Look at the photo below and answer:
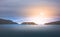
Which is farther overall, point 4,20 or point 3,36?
point 3,36

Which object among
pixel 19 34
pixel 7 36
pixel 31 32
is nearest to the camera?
pixel 7 36

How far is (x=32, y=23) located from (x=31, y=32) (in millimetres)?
3158

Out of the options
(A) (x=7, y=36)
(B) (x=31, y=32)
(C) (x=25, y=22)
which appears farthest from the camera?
(B) (x=31, y=32)

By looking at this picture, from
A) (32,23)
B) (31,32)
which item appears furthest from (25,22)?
(31,32)

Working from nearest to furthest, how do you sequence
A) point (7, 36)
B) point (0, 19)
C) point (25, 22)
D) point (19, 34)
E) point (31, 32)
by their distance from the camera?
point (0, 19) → point (25, 22) → point (7, 36) → point (19, 34) → point (31, 32)

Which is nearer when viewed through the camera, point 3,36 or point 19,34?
point 3,36

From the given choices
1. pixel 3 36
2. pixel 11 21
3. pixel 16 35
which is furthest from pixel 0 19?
pixel 16 35

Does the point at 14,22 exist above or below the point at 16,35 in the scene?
above

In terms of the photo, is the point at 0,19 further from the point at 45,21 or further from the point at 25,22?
the point at 45,21

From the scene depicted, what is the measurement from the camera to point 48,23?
860 centimetres

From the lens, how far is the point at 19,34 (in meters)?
10.0

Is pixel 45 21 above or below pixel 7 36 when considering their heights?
above

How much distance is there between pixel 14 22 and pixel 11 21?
0.35m

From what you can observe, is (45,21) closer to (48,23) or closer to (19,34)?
(48,23)
